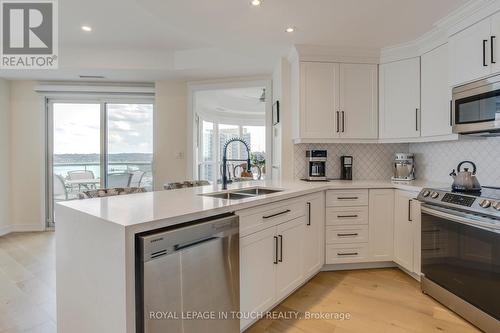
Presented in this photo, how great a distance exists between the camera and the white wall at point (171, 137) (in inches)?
183

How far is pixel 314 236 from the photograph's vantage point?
273cm

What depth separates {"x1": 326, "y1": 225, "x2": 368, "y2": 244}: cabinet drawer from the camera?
2965 millimetres

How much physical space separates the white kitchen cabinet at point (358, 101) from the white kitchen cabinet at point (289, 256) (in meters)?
1.46

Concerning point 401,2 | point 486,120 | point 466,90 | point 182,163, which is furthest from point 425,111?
point 182,163

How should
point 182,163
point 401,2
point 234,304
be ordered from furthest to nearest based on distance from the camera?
point 182,163
point 401,2
point 234,304

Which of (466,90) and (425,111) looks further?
(425,111)

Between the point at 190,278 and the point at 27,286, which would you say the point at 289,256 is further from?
the point at 27,286

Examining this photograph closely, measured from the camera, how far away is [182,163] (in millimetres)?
4672

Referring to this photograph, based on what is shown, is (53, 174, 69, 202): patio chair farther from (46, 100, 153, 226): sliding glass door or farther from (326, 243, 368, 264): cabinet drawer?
(326, 243, 368, 264): cabinet drawer

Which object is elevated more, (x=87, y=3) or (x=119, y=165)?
(x=87, y=3)

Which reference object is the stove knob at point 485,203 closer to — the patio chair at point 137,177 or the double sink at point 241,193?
the double sink at point 241,193

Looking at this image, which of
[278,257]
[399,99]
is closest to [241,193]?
[278,257]

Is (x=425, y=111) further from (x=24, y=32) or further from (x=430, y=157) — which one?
(x=24, y=32)

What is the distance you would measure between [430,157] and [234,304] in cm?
290
